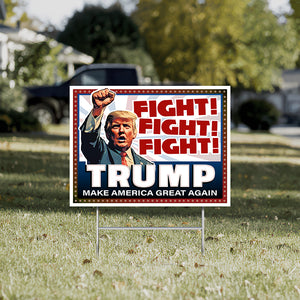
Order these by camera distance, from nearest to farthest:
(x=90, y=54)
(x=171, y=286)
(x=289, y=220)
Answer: (x=171, y=286), (x=289, y=220), (x=90, y=54)

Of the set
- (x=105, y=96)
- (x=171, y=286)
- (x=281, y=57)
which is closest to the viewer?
(x=171, y=286)

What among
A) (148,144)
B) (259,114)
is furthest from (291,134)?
(148,144)

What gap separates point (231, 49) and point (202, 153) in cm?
3631

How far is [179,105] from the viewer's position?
5387 mm

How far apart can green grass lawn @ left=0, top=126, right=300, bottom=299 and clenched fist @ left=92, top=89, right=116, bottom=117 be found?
1292 mm

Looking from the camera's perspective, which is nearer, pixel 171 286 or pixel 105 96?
pixel 171 286

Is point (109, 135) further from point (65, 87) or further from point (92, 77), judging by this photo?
point (65, 87)

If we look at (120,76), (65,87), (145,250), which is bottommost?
(145,250)

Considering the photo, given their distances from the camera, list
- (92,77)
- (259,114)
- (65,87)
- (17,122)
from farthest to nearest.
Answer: (259,114) → (65,87) → (92,77) → (17,122)

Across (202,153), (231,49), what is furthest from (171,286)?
(231,49)

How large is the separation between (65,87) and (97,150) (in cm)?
1779

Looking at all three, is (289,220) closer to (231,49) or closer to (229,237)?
(229,237)

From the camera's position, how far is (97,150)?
538cm

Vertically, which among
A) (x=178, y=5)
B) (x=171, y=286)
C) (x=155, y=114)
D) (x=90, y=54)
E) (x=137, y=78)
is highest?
(x=178, y=5)
